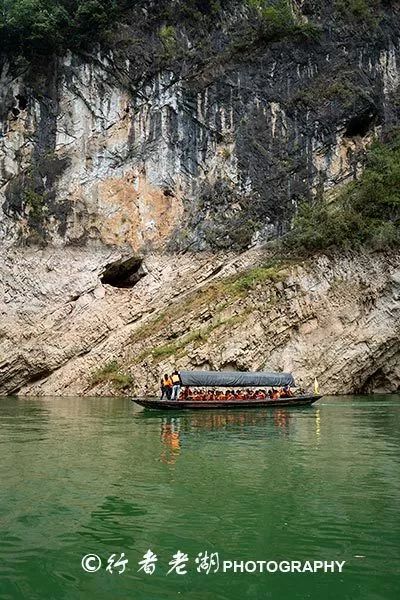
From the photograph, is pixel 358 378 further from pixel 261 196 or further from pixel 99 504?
pixel 99 504

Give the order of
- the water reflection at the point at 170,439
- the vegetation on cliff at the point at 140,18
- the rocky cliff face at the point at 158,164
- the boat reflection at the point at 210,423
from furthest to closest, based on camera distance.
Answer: the vegetation on cliff at the point at 140,18
the rocky cliff face at the point at 158,164
the boat reflection at the point at 210,423
the water reflection at the point at 170,439

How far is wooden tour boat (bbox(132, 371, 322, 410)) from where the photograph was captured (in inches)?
1051

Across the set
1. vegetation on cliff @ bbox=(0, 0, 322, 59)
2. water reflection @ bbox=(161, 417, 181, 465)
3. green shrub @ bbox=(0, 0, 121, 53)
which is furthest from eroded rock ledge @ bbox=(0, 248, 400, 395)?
vegetation on cliff @ bbox=(0, 0, 322, 59)

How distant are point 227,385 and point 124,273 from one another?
17.5m

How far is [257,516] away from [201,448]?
22.1ft

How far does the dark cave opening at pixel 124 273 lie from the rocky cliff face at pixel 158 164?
9 cm

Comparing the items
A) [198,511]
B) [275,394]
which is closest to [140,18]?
[275,394]

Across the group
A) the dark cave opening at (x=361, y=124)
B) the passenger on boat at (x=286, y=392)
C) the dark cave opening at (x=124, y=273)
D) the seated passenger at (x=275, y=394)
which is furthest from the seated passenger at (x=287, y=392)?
the dark cave opening at (x=361, y=124)

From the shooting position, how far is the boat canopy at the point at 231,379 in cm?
2792

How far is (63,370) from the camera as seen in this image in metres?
39.0

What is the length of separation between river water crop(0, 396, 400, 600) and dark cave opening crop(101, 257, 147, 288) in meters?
24.9

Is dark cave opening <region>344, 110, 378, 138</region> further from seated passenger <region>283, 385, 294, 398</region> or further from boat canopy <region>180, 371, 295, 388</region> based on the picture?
seated passenger <region>283, 385, 294, 398</region>

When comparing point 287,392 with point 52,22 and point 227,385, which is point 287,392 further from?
point 52,22

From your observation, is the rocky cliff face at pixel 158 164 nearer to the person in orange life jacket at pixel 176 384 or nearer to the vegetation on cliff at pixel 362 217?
the vegetation on cliff at pixel 362 217
